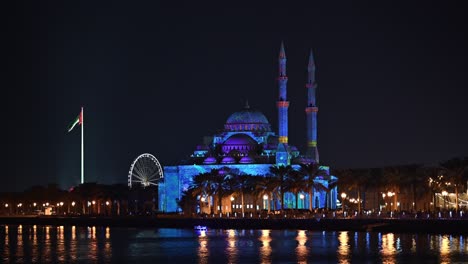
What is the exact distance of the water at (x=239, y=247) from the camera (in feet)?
293

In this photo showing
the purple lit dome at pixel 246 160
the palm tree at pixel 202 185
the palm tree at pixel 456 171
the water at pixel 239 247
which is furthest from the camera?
the purple lit dome at pixel 246 160

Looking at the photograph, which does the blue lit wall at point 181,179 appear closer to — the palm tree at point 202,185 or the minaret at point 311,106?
the minaret at point 311,106

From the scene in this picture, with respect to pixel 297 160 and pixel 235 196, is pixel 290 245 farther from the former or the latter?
pixel 297 160

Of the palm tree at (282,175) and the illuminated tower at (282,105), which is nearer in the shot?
→ the palm tree at (282,175)

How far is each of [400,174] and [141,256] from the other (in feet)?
170

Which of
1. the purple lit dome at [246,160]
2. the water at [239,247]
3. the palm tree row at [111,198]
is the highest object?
the purple lit dome at [246,160]

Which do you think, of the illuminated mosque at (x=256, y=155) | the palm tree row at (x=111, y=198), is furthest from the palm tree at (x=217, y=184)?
the palm tree row at (x=111, y=198)

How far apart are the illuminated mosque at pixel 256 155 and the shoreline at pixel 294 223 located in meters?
16.8

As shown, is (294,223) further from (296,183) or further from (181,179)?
(181,179)

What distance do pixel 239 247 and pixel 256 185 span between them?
147 ft

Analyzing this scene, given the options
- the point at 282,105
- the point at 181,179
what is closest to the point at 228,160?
the point at 181,179

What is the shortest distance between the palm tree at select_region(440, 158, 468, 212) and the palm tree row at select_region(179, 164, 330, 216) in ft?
63.9

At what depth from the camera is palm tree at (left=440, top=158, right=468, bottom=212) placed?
407 feet

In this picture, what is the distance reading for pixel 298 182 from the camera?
139500mm
